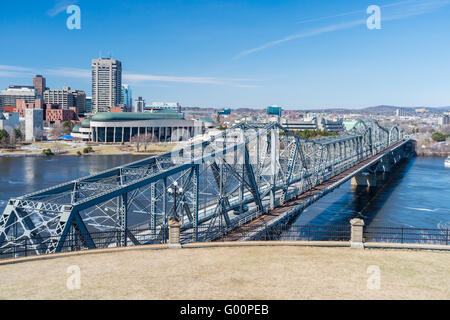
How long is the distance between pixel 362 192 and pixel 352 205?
13871 mm

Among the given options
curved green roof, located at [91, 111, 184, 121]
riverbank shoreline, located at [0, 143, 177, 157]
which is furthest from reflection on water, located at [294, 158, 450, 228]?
curved green roof, located at [91, 111, 184, 121]

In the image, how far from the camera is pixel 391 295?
44.8 ft

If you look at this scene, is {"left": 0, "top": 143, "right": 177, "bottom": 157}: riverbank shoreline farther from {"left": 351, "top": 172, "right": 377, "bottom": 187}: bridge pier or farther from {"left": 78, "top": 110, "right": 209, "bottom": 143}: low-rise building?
{"left": 351, "top": 172, "right": 377, "bottom": 187}: bridge pier

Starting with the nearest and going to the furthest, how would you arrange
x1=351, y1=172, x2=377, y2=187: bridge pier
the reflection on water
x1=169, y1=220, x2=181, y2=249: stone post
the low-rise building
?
x1=169, y1=220, x2=181, y2=249: stone post, the reflection on water, x1=351, y1=172, x2=377, y2=187: bridge pier, the low-rise building

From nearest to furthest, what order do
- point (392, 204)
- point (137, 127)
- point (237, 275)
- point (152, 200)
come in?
point (237, 275)
point (152, 200)
point (392, 204)
point (137, 127)

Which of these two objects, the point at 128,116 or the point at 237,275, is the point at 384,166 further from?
the point at 237,275

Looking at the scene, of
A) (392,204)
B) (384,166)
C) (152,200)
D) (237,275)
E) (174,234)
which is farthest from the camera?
(384,166)

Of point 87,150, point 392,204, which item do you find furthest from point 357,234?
point 87,150

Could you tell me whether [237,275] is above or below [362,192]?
above

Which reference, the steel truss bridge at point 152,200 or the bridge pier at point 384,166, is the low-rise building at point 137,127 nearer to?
the bridge pier at point 384,166

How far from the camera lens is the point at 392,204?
62.1 metres

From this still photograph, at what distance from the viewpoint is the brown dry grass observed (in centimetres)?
1359

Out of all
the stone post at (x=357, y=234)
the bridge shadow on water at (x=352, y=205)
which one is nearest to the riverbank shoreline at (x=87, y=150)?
the bridge shadow on water at (x=352, y=205)

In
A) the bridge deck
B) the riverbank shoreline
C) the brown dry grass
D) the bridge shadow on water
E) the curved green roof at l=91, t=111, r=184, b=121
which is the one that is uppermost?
the curved green roof at l=91, t=111, r=184, b=121
